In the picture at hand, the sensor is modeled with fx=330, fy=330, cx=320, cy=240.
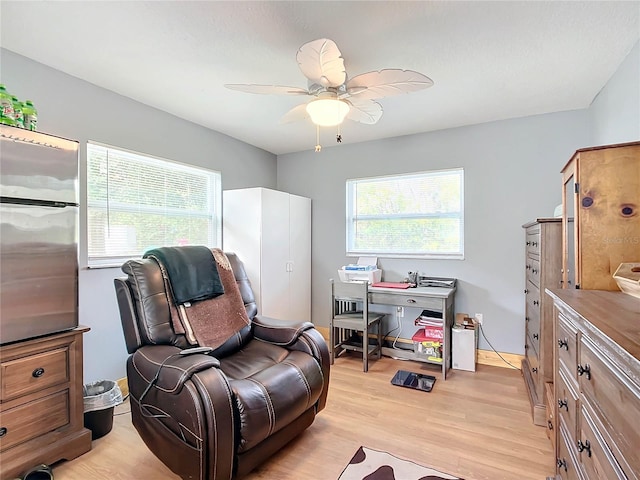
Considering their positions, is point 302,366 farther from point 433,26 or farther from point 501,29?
point 501,29

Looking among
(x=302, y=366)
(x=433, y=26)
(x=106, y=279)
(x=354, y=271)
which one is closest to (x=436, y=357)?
(x=354, y=271)

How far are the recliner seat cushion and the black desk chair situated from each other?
124 cm

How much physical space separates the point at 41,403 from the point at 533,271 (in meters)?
3.25

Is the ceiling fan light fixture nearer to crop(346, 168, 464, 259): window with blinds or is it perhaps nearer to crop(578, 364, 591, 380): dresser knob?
crop(578, 364, 591, 380): dresser knob

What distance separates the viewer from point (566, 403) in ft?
4.21

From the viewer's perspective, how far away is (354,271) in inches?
140

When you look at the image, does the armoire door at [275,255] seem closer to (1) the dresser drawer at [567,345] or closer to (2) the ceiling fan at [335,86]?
(2) the ceiling fan at [335,86]

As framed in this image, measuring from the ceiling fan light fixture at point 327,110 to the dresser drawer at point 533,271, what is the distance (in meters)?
1.68

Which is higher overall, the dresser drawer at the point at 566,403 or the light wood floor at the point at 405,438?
the dresser drawer at the point at 566,403

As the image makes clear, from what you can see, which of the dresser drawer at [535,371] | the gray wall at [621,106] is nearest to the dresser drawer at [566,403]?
→ the dresser drawer at [535,371]

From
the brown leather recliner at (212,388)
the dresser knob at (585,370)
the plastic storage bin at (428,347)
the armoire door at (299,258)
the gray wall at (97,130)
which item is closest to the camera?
the dresser knob at (585,370)

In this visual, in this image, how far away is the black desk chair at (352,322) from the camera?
10.7 ft

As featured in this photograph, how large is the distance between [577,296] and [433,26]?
1487 mm

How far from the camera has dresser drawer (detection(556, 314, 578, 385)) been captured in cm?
114
